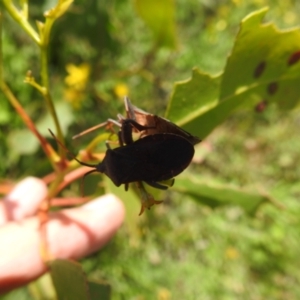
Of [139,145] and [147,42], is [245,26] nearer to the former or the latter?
[139,145]

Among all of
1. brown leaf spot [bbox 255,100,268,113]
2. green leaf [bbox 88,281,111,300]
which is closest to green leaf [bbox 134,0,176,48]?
brown leaf spot [bbox 255,100,268,113]

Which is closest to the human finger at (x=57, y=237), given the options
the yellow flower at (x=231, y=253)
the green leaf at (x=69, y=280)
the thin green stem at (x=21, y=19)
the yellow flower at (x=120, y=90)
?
the green leaf at (x=69, y=280)

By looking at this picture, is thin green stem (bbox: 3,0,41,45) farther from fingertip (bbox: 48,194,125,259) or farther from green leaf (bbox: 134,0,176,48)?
green leaf (bbox: 134,0,176,48)

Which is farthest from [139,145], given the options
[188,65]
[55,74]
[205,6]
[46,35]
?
[205,6]

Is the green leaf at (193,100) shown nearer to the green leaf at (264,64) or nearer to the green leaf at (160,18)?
the green leaf at (264,64)

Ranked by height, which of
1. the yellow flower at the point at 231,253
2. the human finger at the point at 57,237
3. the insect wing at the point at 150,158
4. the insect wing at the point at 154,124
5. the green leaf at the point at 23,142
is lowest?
the yellow flower at the point at 231,253
